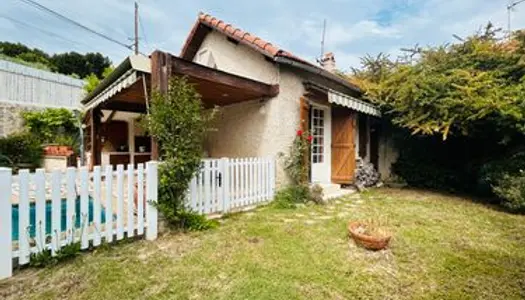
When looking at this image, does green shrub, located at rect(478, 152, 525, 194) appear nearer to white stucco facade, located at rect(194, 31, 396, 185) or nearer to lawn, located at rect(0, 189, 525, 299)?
lawn, located at rect(0, 189, 525, 299)

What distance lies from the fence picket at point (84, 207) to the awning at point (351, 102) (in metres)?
7.01

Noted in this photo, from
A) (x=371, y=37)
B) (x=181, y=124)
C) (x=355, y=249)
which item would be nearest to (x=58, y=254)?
(x=181, y=124)

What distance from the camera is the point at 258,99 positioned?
29.4ft

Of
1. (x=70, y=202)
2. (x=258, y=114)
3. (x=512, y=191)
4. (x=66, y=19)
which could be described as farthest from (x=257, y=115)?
(x=66, y=19)

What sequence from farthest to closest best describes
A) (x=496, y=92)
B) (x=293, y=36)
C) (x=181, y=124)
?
(x=293, y=36) < (x=496, y=92) < (x=181, y=124)

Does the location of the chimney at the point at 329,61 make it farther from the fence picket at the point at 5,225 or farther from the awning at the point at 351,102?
the fence picket at the point at 5,225

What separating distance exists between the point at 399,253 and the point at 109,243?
196 inches

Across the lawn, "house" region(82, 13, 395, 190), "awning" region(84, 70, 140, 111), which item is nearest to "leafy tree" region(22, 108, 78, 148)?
"house" region(82, 13, 395, 190)

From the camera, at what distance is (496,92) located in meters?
8.20

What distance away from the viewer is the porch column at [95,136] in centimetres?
1220

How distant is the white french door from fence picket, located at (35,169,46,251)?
8042mm

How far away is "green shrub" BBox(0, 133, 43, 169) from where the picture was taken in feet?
47.5

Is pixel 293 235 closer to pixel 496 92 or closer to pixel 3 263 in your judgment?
pixel 3 263

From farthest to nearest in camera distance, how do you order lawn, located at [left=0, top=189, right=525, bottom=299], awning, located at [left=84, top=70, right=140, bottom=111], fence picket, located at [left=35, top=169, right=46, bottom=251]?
awning, located at [left=84, top=70, right=140, bottom=111]
fence picket, located at [left=35, top=169, right=46, bottom=251]
lawn, located at [left=0, top=189, right=525, bottom=299]
